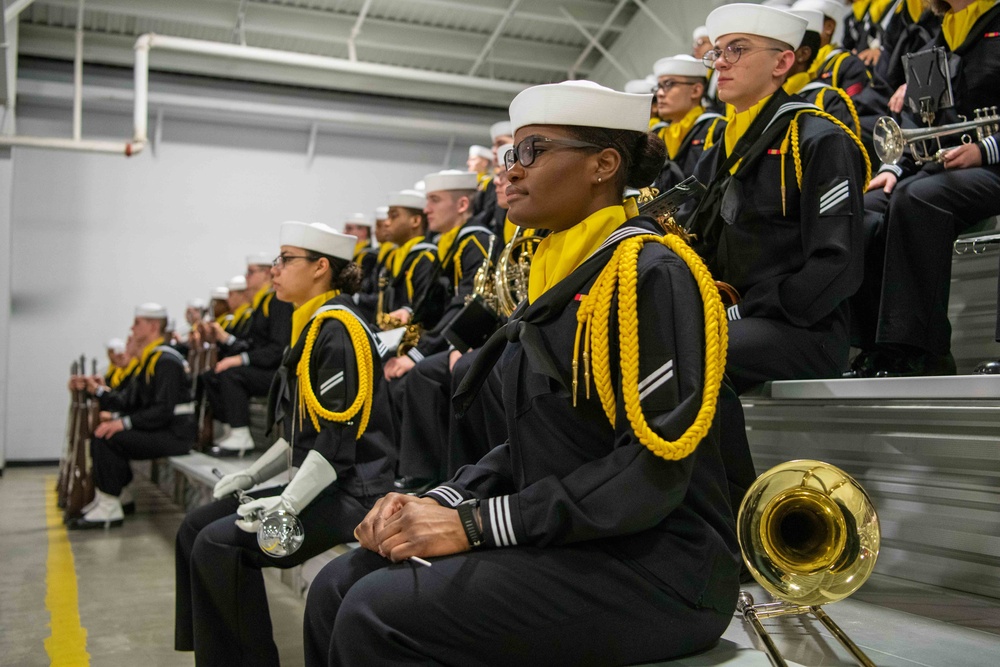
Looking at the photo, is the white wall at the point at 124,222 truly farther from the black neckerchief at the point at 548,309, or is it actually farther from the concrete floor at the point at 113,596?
the black neckerchief at the point at 548,309

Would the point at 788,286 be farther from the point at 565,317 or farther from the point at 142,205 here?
the point at 142,205

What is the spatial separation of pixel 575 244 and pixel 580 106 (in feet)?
1.00

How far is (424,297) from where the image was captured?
5.70 meters

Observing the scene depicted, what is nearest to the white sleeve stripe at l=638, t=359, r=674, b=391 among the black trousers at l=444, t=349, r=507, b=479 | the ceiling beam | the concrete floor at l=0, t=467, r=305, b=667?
the black trousers at l=444, t=349, r=507, b=479

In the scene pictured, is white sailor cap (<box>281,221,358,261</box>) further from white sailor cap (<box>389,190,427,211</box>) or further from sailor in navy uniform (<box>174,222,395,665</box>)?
white sailor cap (<box>389,190,427,211</box>)

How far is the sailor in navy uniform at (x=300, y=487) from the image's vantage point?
3242mm

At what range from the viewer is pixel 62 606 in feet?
15.9

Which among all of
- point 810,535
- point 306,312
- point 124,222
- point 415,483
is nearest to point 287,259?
point 306,312

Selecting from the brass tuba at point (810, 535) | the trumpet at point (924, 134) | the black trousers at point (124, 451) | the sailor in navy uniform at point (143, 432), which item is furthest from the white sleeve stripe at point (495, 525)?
the black trousers at point (124, 451)

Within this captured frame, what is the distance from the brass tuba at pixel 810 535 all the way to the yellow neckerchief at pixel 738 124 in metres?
1.55

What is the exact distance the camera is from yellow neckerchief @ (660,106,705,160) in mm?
5406

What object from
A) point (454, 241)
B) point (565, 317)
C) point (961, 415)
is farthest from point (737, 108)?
point (454, 241)

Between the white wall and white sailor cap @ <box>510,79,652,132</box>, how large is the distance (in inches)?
466

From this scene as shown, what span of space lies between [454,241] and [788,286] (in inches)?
116
